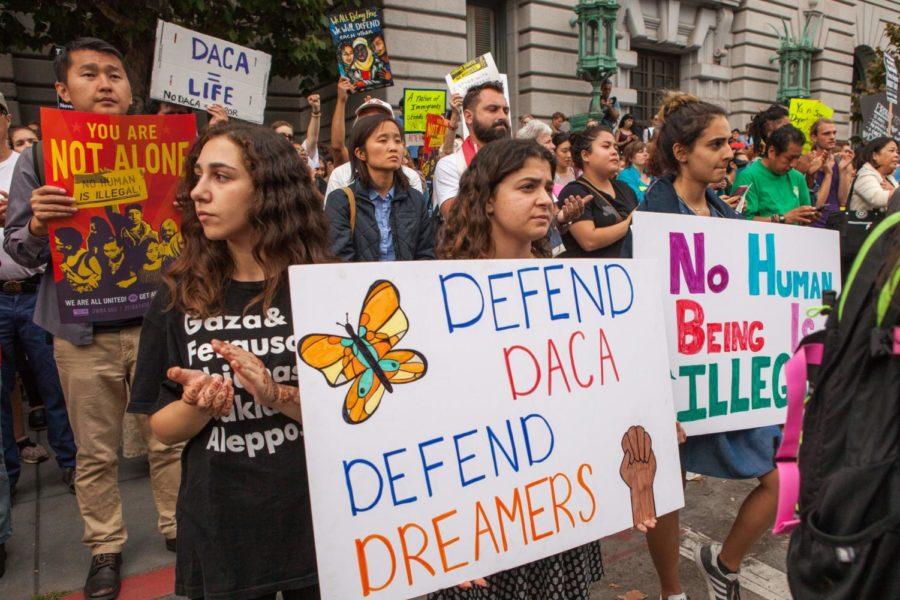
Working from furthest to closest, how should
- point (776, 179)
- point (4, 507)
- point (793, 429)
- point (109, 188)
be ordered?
point (776, 179)
point (4, 507)
point (109, 188)
point (793, 429)

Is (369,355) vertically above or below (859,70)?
below

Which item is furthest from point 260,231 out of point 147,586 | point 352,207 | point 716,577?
point 716,577

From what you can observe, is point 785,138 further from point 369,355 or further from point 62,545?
point 62,545

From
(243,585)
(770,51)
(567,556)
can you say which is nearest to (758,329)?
(567,556)

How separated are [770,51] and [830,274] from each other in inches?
727

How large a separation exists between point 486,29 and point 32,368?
42.1 ft

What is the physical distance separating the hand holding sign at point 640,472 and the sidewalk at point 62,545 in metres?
2.11

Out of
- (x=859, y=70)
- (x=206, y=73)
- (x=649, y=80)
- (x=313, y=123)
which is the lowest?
(x=206, y=73)

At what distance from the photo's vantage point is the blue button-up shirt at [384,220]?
3775mm

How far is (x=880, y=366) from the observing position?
109cm

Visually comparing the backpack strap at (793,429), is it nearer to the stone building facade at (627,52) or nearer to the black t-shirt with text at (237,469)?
the black t-shirt with text at (237,469)

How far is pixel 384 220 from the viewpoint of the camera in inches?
151

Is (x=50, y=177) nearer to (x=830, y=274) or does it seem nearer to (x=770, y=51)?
(x=830, y=274)

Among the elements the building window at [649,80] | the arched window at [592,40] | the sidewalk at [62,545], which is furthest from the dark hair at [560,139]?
the building window at [649,80]
